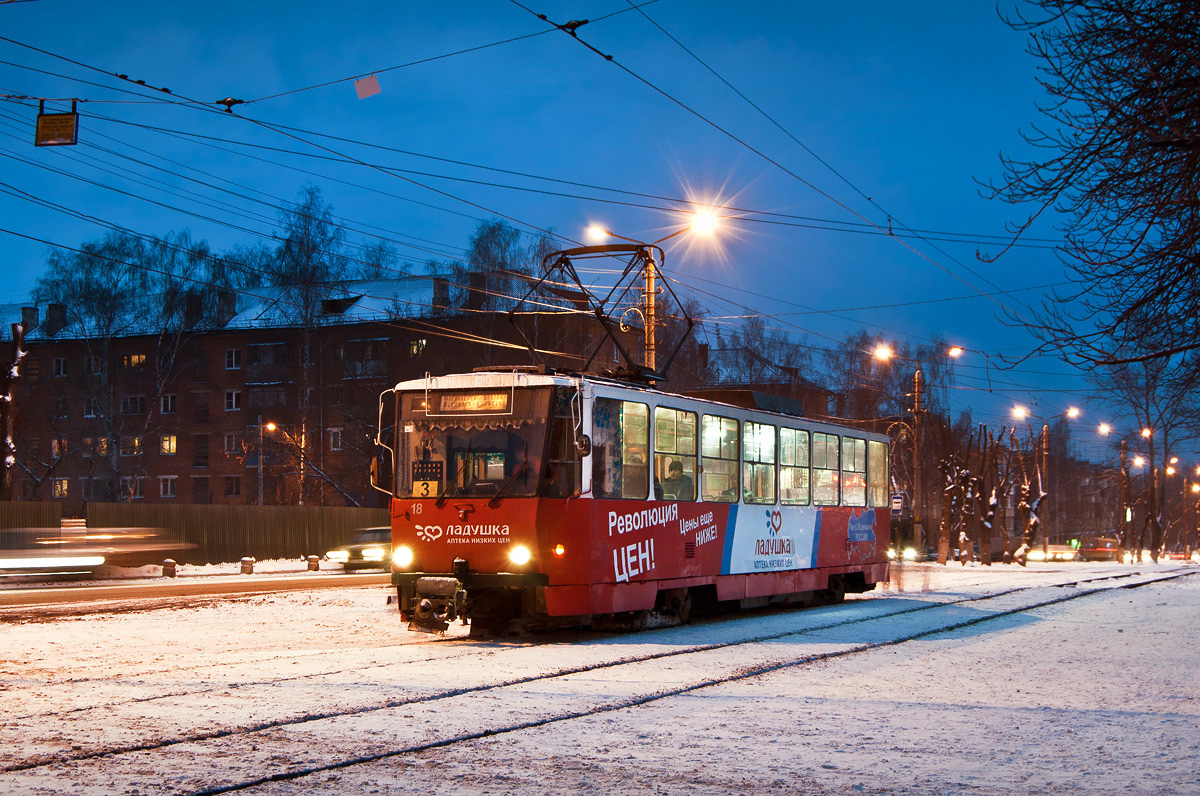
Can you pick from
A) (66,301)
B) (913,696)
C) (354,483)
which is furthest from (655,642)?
(66,301)

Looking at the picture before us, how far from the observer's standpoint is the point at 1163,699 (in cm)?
1048

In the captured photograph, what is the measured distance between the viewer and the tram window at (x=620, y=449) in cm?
1505

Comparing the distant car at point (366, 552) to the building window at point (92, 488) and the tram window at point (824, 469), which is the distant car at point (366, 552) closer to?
the tram window at point (824, 469)

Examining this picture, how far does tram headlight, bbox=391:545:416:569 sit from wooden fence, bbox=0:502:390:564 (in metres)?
21.4

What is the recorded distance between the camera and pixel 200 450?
226 ft

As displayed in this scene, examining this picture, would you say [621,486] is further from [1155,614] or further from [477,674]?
[1155,614]

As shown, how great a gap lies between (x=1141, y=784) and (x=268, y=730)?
547 centimetres

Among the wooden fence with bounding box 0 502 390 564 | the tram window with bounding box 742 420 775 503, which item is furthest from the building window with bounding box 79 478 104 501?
the tram window with bounding box 742 420 775 503

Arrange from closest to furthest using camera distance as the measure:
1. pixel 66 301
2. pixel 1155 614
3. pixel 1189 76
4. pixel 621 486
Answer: pixel 1189 76, pixel 621 486, pixel 1155 614, pixel 66 301

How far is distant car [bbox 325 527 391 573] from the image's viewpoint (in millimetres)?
38562

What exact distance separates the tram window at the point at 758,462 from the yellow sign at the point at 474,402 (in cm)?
491

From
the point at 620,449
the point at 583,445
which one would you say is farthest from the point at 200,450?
the point at 583,445

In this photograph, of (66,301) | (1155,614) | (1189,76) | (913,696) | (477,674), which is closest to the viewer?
(1189,76)

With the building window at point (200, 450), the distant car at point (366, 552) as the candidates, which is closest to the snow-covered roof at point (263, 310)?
the building window at point (200, 450)
